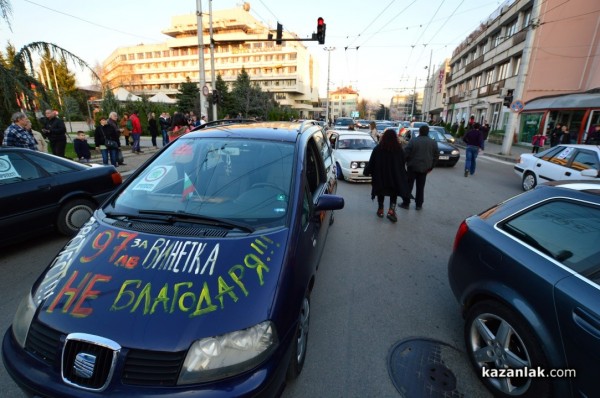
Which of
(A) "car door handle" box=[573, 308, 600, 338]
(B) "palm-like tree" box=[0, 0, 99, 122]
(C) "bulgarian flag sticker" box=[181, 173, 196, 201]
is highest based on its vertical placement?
(B) "palm-like tree" box=[0, 0, 99, 122]

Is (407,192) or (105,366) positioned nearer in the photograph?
(105,366)

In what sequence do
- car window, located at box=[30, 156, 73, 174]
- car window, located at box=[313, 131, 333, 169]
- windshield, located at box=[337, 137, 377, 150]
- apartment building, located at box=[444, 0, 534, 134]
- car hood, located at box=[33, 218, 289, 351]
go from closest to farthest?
car hood, located at box=[33, 218, 289, 351] → car window, located at box=[313, 131, 333, 169] → car window, located at box=[30, 156, 73, 174] → windshield, located at box=[337, 137, 377, 150] → apartment building, located at box=[444, 0, 534, 134]

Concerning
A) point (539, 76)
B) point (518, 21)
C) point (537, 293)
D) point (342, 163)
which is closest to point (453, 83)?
point (518, 21)

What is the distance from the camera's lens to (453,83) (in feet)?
166

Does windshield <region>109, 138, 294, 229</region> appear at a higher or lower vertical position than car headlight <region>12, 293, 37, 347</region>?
higher

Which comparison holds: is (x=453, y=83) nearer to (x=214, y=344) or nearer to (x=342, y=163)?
(x=342, y=163)

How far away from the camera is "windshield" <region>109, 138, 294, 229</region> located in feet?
7.55

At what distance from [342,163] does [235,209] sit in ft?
25.8

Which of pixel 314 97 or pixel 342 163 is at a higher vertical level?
pixel 314 97

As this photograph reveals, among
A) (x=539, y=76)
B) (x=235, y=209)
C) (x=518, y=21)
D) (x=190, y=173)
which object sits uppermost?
(x=518, y=21)

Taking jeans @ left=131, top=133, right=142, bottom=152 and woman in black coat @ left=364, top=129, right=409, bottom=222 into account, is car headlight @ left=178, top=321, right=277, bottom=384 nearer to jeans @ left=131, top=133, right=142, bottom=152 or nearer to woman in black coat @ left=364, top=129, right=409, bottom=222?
woman in black coat @ left=364, top=129, right=409, bottom=222

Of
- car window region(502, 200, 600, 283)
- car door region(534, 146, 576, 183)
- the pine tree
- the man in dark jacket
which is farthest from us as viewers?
the pine tree

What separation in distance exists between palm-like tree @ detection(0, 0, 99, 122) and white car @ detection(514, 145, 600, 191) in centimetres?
1272

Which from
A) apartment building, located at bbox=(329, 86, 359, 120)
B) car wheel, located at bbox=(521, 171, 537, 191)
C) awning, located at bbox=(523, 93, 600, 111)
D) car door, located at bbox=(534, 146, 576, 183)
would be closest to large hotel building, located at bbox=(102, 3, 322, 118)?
apartment building, located at bbox=(329, 86, 359, 120)
